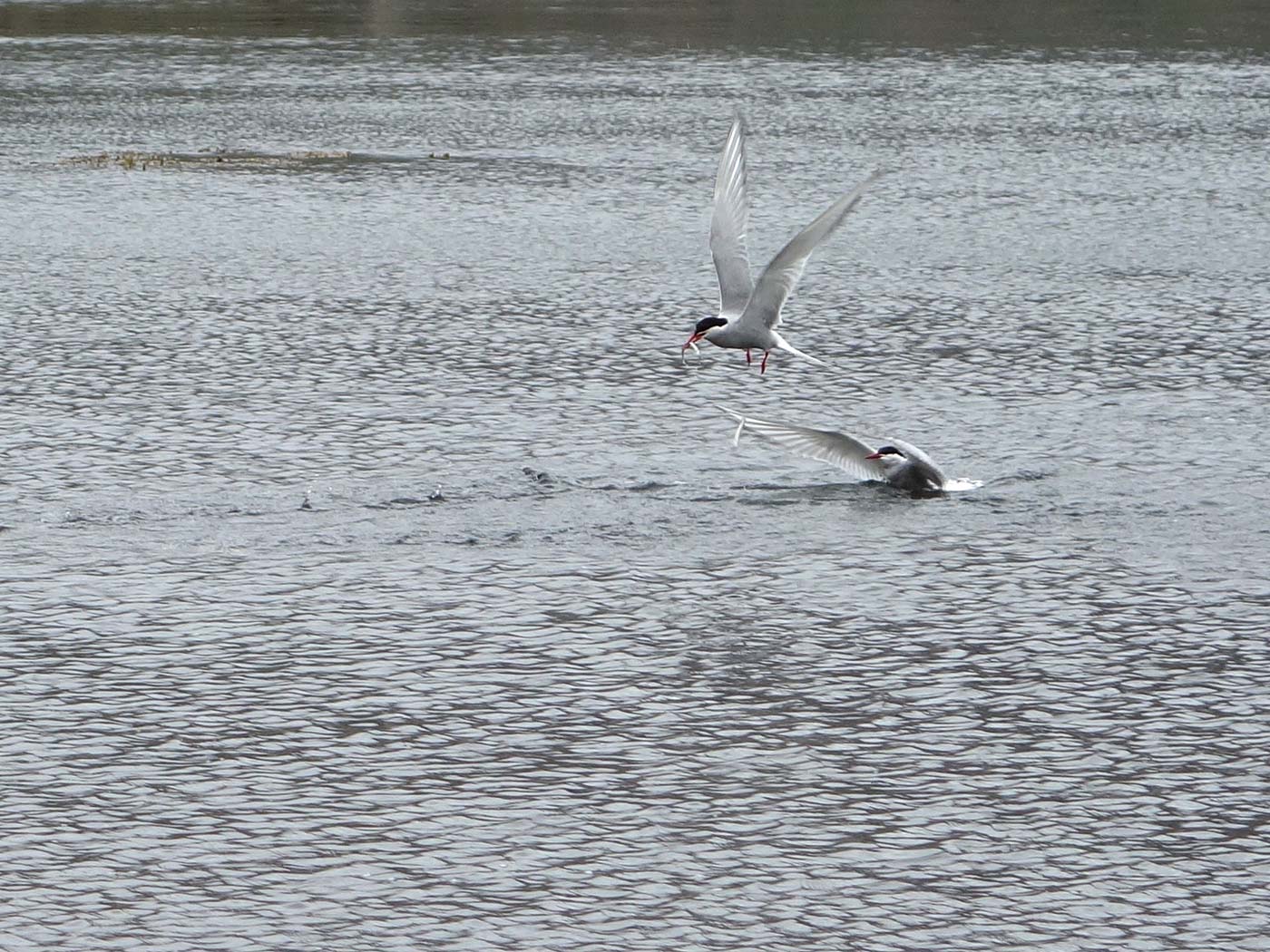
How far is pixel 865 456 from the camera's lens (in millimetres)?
13773

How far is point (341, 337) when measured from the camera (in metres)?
18.8

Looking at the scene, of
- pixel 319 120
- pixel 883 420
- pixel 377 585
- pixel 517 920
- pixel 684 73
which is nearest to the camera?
pixel 517 920

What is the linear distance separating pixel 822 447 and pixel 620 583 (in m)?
2.38

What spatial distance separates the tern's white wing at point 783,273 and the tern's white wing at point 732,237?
0.74ft

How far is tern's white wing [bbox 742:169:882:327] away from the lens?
507 inches

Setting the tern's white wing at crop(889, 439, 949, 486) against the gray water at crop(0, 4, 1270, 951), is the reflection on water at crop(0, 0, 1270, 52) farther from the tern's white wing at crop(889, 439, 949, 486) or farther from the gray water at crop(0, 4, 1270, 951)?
the tern's white wing at crop(889, 439, 949, 486)

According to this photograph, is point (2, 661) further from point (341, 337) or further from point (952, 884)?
point (341, 337)

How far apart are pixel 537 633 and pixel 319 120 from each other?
84.0ft

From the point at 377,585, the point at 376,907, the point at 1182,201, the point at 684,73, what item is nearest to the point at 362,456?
the point at 377,585

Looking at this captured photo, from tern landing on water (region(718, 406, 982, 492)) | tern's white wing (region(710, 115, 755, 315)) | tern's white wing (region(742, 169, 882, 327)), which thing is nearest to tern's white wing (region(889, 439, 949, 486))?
tern landing on water (region(718, 406, 982, 492))

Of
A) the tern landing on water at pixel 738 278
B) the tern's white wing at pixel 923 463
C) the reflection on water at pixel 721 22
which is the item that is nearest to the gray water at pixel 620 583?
the tern's white wing at pixel 923 463

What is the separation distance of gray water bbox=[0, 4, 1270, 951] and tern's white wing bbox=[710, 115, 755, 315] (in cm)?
103

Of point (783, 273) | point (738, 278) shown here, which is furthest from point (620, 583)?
point (738, 278)

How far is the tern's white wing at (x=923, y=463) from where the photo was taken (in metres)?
13.6
